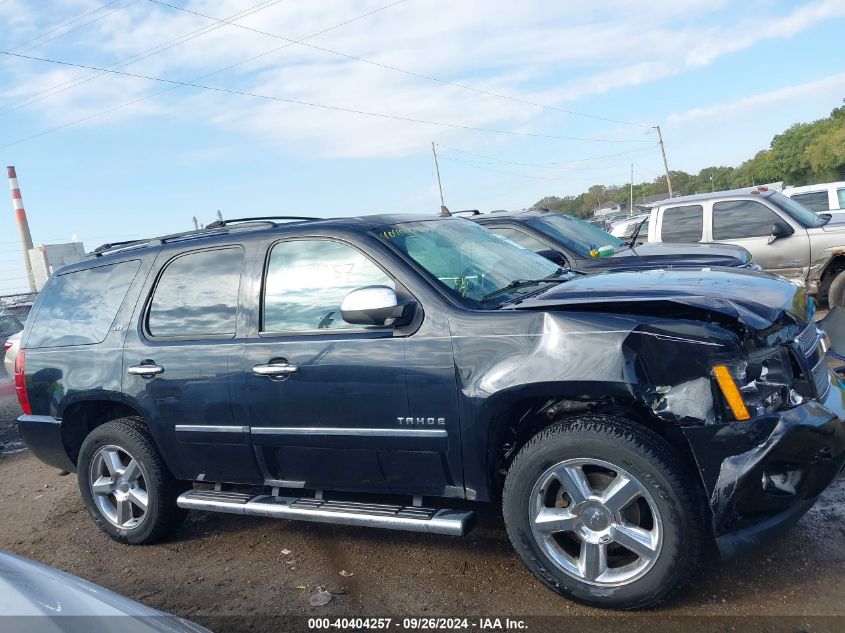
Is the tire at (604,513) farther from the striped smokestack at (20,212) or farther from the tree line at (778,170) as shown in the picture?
the striped smokestack at (20,212)

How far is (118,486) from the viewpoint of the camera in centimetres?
467

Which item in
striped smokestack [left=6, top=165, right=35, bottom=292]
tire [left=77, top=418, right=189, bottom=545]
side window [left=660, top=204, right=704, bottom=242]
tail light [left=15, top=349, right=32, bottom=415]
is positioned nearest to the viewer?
tire [left=77, top=418, right=189, bottom=545]

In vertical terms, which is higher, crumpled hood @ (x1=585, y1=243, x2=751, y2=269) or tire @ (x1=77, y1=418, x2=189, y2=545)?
crumpled hood @ (x1=585, y1=243, x2=751, y2=269)

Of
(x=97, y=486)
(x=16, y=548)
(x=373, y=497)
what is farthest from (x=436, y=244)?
(x=16, y=548)

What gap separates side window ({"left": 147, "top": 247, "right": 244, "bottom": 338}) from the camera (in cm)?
423

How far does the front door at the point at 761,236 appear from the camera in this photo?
930 centimetres

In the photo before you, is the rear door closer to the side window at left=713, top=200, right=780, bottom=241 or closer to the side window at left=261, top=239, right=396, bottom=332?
the side window at left=261, top=239, right=396, bottom=332

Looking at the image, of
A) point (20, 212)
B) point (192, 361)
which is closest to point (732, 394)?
point (192, 361)

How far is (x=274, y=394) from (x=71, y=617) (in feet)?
6.32

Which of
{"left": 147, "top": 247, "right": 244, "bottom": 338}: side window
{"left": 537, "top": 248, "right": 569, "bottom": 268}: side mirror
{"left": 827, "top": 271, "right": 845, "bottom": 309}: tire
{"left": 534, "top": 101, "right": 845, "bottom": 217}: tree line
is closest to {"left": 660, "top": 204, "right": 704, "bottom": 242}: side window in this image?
{"left": 827, "top": 271, "right": 845, "bottom": 309}: tire

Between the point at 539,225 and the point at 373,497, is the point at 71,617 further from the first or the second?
the point at 539,225

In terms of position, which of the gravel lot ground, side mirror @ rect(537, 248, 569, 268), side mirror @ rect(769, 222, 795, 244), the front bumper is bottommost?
the gravel lot ground

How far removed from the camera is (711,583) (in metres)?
3.38

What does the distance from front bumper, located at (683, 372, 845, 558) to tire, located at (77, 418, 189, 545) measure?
10.3 feet
